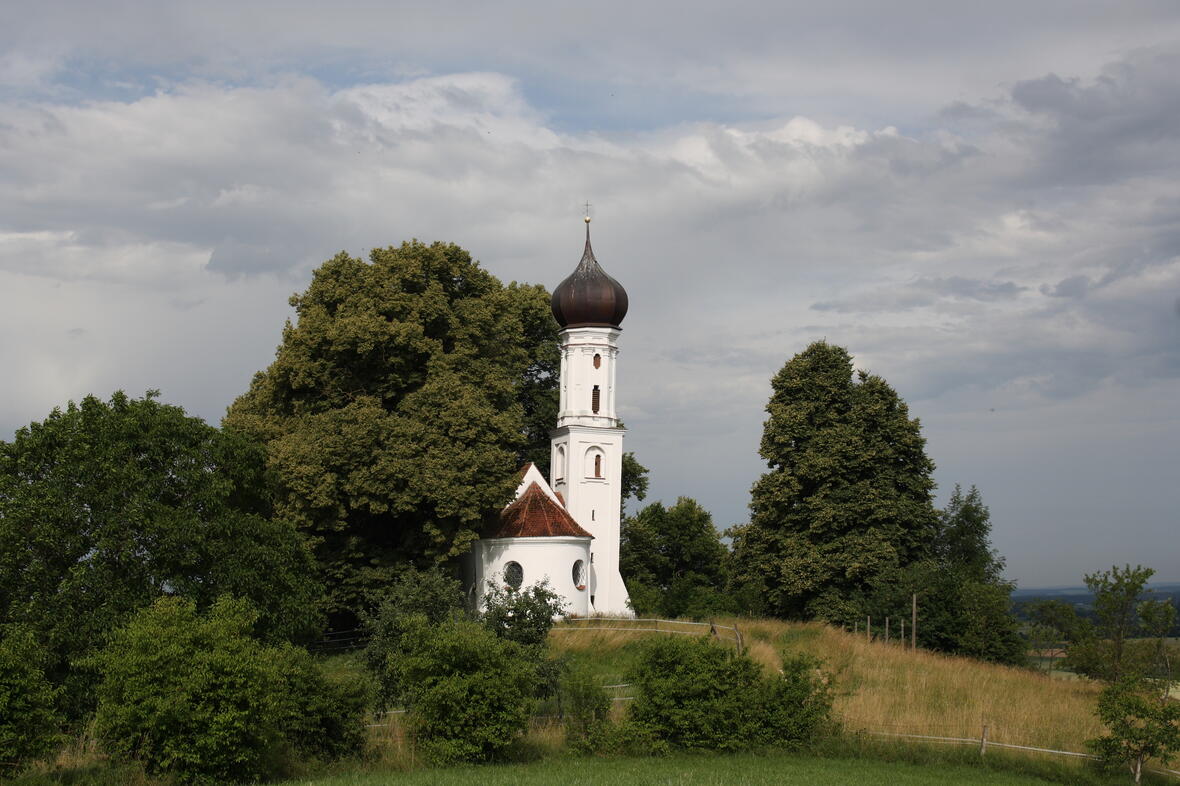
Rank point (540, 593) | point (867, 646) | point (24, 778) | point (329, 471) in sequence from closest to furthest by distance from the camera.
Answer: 1. point (24, 778)
2. point (540, 593)
3. point (867, 646)
4. point (329, 471)

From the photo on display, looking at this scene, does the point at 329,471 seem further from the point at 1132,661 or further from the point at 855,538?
the point at 1132,661

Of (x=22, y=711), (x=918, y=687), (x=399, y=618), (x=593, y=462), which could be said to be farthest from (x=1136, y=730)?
(x=593, y=462)

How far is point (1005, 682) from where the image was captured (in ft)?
96.2

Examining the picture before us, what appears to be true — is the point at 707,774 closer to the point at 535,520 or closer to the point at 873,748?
the point at 873,748

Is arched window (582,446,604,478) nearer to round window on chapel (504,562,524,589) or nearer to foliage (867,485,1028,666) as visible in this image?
round window on chapel (504,562,524,589)

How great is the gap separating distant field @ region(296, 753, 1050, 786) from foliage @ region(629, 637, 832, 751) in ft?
1.59

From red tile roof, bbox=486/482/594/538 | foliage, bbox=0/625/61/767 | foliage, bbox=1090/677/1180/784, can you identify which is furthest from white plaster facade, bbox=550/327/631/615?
foliage, bbox=0/625/61/767

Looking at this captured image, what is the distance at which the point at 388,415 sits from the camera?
37438mm

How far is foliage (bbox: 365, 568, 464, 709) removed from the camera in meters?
22.8

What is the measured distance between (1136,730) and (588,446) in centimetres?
2561

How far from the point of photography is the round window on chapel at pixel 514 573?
1555 inches

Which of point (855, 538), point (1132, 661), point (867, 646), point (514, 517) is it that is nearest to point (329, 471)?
point (514, 517)

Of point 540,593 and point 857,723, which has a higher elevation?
point 540,593

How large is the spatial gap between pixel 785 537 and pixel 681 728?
22.7 m
